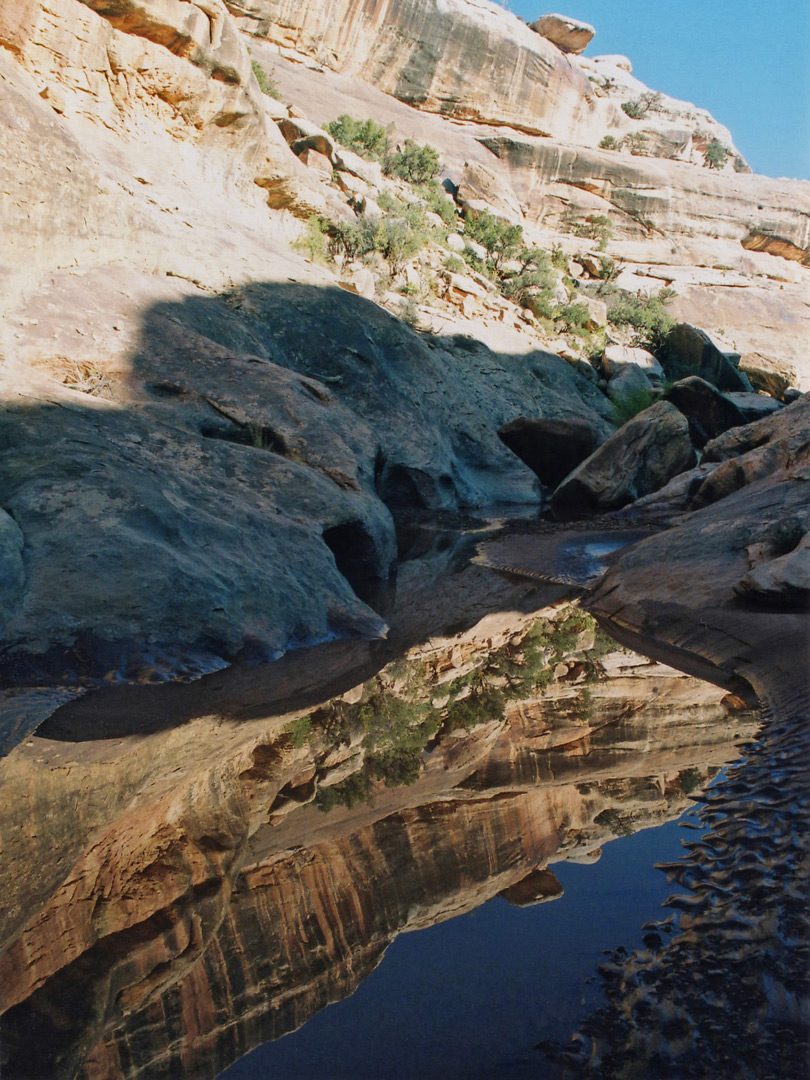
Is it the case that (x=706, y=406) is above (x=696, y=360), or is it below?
below

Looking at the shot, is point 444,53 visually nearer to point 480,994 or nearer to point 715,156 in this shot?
point 715,156

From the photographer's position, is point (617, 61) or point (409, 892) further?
point (617, 61)

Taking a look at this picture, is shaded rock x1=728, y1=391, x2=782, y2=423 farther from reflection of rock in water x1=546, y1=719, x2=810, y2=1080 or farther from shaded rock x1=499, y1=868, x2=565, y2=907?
shaded rock x1=499, y1=868, x2=565, y2=907

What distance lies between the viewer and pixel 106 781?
9.73 feet

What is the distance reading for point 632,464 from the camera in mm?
14102

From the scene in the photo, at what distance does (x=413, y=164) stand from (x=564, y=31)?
21.6 meters

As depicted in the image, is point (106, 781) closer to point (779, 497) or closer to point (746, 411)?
point (779, 497)

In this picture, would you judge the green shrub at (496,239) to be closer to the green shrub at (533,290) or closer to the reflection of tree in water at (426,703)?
the green shrub at (533,290)

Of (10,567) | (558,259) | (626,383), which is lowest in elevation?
(10,567)

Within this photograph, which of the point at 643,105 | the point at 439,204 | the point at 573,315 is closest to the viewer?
the point at 573,315

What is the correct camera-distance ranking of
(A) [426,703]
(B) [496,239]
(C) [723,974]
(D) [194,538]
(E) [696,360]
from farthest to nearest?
(B) [496,239]
(E) [696,360]
(D) [194,538]
(A) [426,703]
(C) [723,974]

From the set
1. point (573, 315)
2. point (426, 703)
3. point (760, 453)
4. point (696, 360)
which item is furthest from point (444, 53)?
point (426, 703)

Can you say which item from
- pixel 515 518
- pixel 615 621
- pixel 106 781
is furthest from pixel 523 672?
pixel 515 518

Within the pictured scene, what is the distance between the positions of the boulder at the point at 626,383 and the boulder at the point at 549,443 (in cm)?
567
